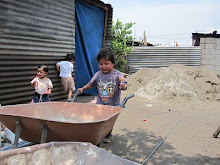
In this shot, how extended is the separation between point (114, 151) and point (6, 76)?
2896 millimetres

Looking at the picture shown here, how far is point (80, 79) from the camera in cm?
804

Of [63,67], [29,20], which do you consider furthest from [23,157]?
[63,67]

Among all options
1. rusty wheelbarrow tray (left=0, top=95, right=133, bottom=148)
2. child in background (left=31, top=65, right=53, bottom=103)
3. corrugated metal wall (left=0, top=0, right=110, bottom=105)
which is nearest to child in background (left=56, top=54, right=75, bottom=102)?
corrugated metal wall (left=0, top=0, right=110, bottom=105)

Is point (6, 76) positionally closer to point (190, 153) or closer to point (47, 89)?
point (47, 89)

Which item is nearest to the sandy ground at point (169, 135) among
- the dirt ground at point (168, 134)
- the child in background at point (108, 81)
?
the dirt ground at point (168, 134)

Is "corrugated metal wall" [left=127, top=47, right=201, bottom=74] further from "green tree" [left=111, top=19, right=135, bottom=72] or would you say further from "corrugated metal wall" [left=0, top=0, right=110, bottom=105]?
"corrugated metal wall" [left=0, top=0, right=110, bottom=105]

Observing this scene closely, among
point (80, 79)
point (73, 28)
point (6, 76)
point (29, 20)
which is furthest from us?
point (80, 79)

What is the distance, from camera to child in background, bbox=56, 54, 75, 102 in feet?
20.8

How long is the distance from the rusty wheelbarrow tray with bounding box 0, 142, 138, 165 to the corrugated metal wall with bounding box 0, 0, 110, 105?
3.54 m

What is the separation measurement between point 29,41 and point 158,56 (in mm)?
8954

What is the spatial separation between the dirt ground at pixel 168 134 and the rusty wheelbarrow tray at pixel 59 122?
0.90 meters

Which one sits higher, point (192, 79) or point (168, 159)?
point (192, 79)

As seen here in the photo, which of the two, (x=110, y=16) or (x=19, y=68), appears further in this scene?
(x=110, y=16)

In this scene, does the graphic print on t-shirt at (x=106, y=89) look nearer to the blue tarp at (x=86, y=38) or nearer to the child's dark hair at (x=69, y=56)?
the child's dark hair at (x=69, y=56)
